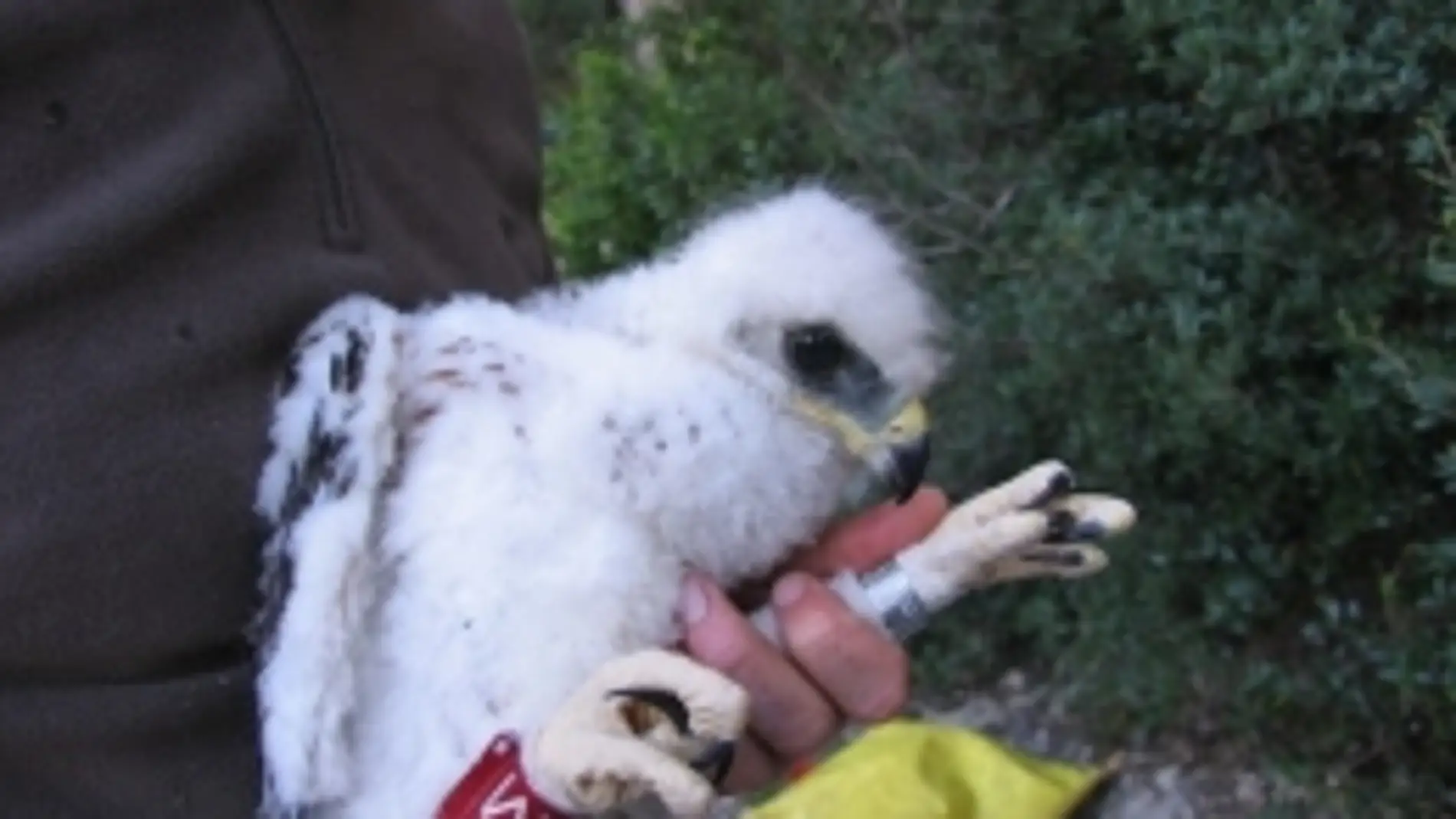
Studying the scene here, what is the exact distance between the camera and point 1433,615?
2191 millimetres

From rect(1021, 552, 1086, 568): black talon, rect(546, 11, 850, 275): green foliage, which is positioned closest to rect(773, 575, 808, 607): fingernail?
rect(1021, 552, 1086, 568): black talon

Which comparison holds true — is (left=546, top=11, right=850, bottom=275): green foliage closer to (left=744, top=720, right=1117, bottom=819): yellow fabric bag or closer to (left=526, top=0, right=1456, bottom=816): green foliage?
(left=526, top=0, right=1456, bottom=816): green foliage

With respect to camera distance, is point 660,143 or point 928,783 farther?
point 660,143

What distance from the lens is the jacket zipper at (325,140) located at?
112cm

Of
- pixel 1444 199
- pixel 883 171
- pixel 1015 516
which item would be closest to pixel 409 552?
pixel 1015 516

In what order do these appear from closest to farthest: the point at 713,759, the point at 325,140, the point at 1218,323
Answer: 1. the point at 713,759
2. the point at 325,140
3. the point at 1218,323

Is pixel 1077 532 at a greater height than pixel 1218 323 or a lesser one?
greater

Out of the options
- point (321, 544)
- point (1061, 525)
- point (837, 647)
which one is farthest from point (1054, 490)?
point (321, 544)

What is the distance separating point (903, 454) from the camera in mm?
1013

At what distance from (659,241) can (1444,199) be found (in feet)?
4.66

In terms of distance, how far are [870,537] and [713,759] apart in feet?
0.64

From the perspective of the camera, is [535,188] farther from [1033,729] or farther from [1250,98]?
[1033,729]

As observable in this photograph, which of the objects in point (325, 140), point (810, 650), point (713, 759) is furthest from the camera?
point (325, 140)

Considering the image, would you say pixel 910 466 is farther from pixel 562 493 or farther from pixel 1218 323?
pixel 1218 323
